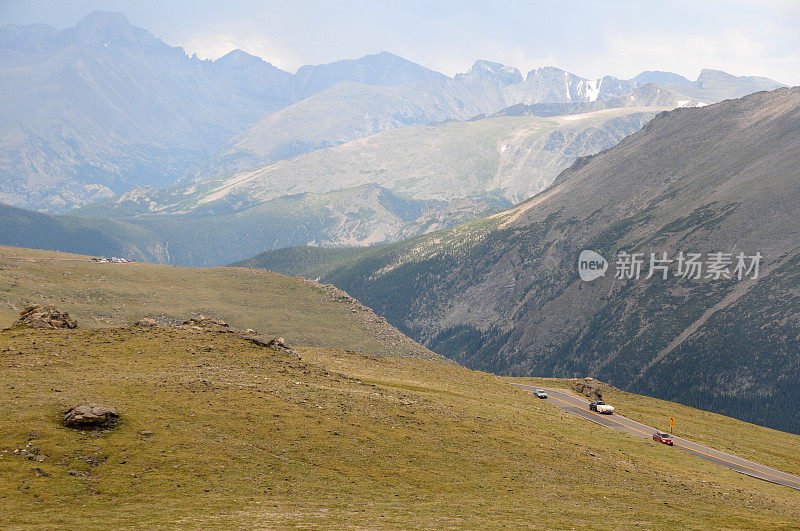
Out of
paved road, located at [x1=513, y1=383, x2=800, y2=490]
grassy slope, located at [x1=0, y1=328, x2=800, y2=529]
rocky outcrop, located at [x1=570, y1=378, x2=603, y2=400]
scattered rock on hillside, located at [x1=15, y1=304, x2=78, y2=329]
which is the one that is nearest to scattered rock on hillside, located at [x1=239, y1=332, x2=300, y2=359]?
grassy slope, located at [x1=0, y1=328, x2=800, y2=529]

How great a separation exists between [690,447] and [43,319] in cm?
9418

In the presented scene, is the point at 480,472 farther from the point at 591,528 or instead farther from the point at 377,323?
the point at 377,323

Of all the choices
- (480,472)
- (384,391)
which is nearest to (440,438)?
(480,472)

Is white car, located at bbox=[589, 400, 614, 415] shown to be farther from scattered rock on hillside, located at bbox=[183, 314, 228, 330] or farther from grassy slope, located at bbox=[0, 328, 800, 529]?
scattered rock on hillside, located at bbox=[183, 314, 228, 330]

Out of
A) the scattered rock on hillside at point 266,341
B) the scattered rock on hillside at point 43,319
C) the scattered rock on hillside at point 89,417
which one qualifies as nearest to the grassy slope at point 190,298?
the scattered rock on hillside at point 43,319

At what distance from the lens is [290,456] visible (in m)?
55.8

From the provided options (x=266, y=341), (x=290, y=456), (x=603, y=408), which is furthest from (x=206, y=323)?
(x=603, y=408)

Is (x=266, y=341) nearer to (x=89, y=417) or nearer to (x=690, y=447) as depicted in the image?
(x=89, y=417)

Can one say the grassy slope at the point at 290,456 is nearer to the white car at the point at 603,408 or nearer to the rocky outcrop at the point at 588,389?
the white car at the point at 603,408

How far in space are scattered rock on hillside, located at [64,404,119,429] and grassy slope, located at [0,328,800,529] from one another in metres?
1.35

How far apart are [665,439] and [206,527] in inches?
2798

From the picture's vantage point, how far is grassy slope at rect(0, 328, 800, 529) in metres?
45.0

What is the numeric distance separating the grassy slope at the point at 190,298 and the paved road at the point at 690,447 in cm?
5856

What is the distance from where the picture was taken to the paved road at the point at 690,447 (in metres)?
82.9
